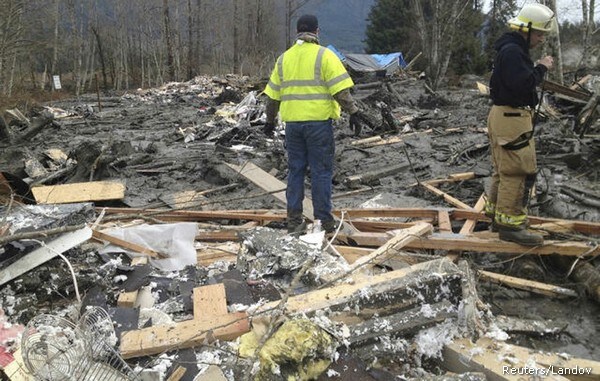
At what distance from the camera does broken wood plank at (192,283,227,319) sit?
123 inches

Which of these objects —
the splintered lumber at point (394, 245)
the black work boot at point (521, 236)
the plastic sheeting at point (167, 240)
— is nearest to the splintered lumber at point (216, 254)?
the plastic sheeting at point (167, 240)

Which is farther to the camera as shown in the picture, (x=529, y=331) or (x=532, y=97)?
(x=532, y=97)

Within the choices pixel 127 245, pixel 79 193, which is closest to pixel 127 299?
pixel 127 245

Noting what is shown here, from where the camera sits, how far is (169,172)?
882cm

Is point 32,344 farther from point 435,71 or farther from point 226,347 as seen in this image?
point 435,71

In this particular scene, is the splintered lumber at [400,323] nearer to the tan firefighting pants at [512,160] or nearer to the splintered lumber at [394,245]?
the splintered lumber at [394,245]

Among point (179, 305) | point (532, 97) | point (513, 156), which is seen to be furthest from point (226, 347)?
point (532, 97)

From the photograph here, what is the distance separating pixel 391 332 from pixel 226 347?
100cm

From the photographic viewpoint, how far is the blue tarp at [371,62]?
24125 millimetres

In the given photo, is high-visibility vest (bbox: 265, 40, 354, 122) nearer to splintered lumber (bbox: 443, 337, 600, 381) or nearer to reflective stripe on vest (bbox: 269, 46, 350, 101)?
reflective stripe on vest (bbox: 269, 46, 350, 101)

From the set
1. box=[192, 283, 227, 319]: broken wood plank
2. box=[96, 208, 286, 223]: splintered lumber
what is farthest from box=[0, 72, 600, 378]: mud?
box=[192, 283, 227, 319]: broken wood plank

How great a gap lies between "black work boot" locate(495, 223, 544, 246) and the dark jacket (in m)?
1.07

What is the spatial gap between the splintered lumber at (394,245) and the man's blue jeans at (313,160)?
879mm

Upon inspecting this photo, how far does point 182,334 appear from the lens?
9.43 ft
